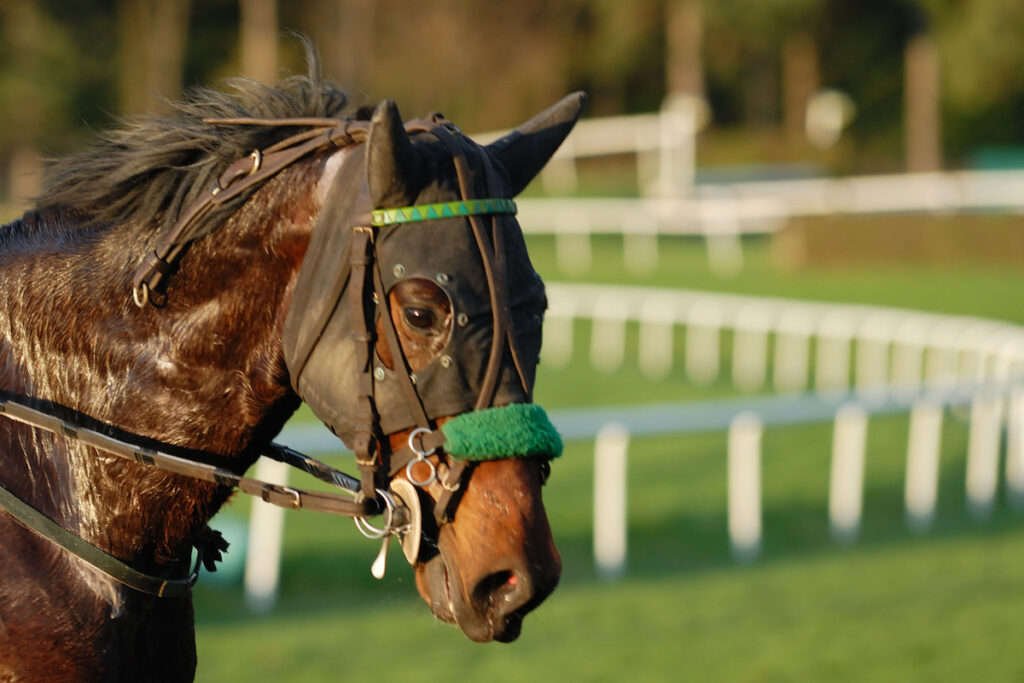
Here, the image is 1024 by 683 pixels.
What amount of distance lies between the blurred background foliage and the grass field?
24.2 m

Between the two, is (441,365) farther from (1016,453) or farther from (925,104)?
(925,104)

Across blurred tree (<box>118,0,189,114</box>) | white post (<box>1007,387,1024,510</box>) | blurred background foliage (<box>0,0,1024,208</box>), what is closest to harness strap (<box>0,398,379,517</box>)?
white post (<box>1007,387,1024,510</box>)

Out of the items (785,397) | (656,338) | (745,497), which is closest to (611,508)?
(745,497)

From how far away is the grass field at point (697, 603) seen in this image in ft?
19.1

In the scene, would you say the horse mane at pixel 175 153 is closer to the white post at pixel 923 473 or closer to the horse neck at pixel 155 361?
the horse neck at pixel 155 361

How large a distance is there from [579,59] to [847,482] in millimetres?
32890

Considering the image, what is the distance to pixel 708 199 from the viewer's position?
27.3m

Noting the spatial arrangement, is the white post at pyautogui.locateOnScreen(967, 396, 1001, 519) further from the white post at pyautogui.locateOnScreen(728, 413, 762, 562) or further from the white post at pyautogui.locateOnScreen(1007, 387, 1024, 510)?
the white post at pyautogui.locateOnScreen(728, 413, 762, 562)

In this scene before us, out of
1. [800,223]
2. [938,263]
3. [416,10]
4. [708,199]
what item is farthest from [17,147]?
[938,263]

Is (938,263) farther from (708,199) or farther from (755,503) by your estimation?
(755,503)

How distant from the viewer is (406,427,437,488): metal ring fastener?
2.01m

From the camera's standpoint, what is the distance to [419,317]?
202cm

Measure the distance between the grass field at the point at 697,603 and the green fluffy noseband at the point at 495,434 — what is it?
7.43ft

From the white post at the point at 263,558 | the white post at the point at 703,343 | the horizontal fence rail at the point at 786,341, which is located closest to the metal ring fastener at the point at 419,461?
the white post at the point at 263,558
